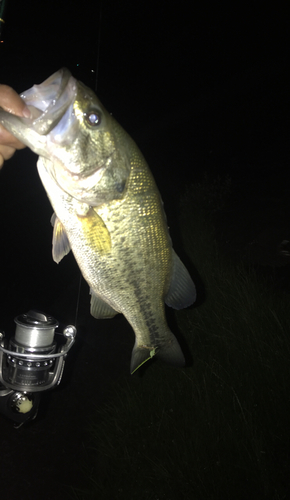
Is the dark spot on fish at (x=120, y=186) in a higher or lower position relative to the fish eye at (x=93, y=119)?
lower

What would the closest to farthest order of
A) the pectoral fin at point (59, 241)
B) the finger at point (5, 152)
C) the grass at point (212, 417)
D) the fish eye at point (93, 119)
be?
the fish eye at point (93, 119) → the pectoral fin at point (59, 241) → the finger at point (5, 152) → the grass at point (212, 417)

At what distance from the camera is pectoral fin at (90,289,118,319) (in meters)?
1.66

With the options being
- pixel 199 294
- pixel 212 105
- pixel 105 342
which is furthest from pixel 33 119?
pixel 212 105

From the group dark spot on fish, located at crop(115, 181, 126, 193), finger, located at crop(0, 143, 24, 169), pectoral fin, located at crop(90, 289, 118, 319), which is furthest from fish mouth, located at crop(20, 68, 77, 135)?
pectoral fin, located at crop(90, 289, 118, 319)

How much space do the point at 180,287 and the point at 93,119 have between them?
90 cm

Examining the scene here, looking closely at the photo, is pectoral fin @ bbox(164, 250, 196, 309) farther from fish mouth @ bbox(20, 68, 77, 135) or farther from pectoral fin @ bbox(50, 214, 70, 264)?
fish mouth @ bbox(20, 68, 77, 135)

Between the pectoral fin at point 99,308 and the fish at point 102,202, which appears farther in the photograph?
the pectoral fin at point 99,308

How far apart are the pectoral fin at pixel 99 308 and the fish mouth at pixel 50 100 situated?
32.7 inches

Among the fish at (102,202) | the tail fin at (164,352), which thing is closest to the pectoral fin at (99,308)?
the fish at (102,202)

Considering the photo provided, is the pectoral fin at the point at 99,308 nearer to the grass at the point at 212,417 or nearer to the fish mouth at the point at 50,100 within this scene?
the fish mouth at the point at 50,100

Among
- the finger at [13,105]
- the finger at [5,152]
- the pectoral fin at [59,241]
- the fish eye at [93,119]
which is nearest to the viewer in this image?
the finger at [13,105]

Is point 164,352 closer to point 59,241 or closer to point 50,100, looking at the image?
point 59,241

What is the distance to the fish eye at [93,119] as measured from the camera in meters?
1.34

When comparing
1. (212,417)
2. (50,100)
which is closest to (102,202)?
(50,100)
